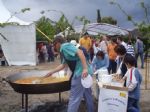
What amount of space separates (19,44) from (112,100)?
1668 cm

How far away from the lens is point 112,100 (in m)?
7.26

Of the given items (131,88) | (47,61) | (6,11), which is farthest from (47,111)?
(47,61)

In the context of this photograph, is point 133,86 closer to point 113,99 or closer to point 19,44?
point 113,99

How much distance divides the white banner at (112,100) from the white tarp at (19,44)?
16.0 meters

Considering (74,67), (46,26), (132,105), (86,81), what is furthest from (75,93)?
(46,26)

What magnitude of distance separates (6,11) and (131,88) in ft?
62.5

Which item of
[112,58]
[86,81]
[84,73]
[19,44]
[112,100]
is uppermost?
[84,73]

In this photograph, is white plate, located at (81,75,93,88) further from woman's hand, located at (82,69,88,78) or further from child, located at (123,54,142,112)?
child, located at (123,54,142,112)

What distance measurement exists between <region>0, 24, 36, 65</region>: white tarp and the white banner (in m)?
16.0

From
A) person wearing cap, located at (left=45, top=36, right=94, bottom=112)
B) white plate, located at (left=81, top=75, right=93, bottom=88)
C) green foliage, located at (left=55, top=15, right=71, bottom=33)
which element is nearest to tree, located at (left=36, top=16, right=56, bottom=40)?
green foliage, located at (left=55, top=15, right=71, bottom=33)

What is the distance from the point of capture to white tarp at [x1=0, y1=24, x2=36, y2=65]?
75.8 feet

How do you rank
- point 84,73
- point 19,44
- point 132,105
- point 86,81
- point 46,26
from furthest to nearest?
point 19,44, point 46,26, point 86,81, point 84,73, point 132,105

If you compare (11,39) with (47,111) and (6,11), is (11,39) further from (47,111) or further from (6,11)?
(47,111)

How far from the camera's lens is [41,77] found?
29.4ft
